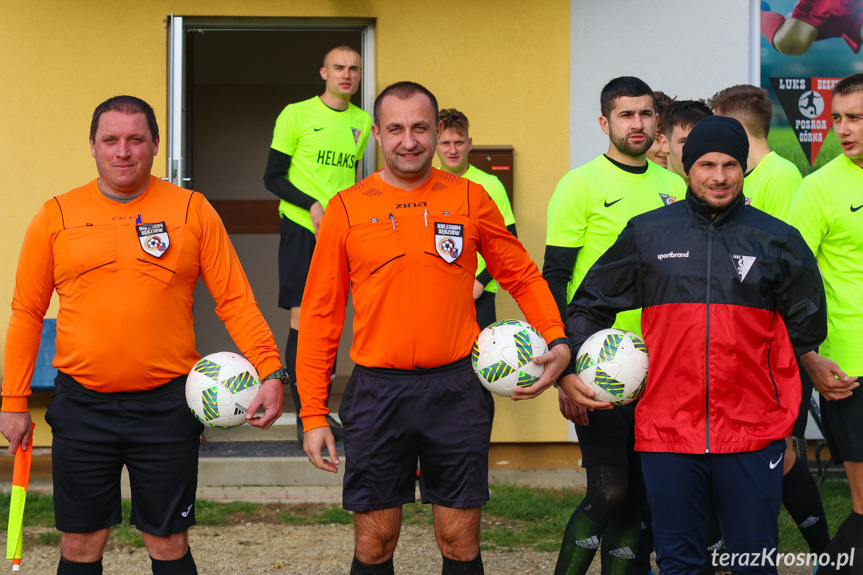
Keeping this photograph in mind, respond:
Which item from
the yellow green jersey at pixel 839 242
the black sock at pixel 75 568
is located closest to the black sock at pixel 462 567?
the black sock at pixel 75 568

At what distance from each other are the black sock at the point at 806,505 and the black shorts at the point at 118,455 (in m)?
2.89

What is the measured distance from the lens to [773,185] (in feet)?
17.1

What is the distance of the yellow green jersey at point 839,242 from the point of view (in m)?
4.42

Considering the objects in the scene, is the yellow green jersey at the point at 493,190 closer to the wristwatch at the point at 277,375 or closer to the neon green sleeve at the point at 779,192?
the neon green sleeve at the point at 779,192

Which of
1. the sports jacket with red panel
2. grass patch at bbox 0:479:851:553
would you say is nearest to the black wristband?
the sports jacket with red panel

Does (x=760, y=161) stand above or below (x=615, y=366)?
above

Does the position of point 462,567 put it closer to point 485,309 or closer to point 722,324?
point 722,324

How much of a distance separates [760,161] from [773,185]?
24 cm

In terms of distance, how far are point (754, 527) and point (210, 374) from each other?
2.14 metres

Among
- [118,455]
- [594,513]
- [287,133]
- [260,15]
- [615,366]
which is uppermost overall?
[260,15]

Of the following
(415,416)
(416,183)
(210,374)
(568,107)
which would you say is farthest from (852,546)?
(568,107)

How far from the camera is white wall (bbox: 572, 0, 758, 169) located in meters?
7.90

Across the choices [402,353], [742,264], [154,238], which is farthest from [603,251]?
[154,238]

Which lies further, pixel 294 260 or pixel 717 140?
pixel 294 260
